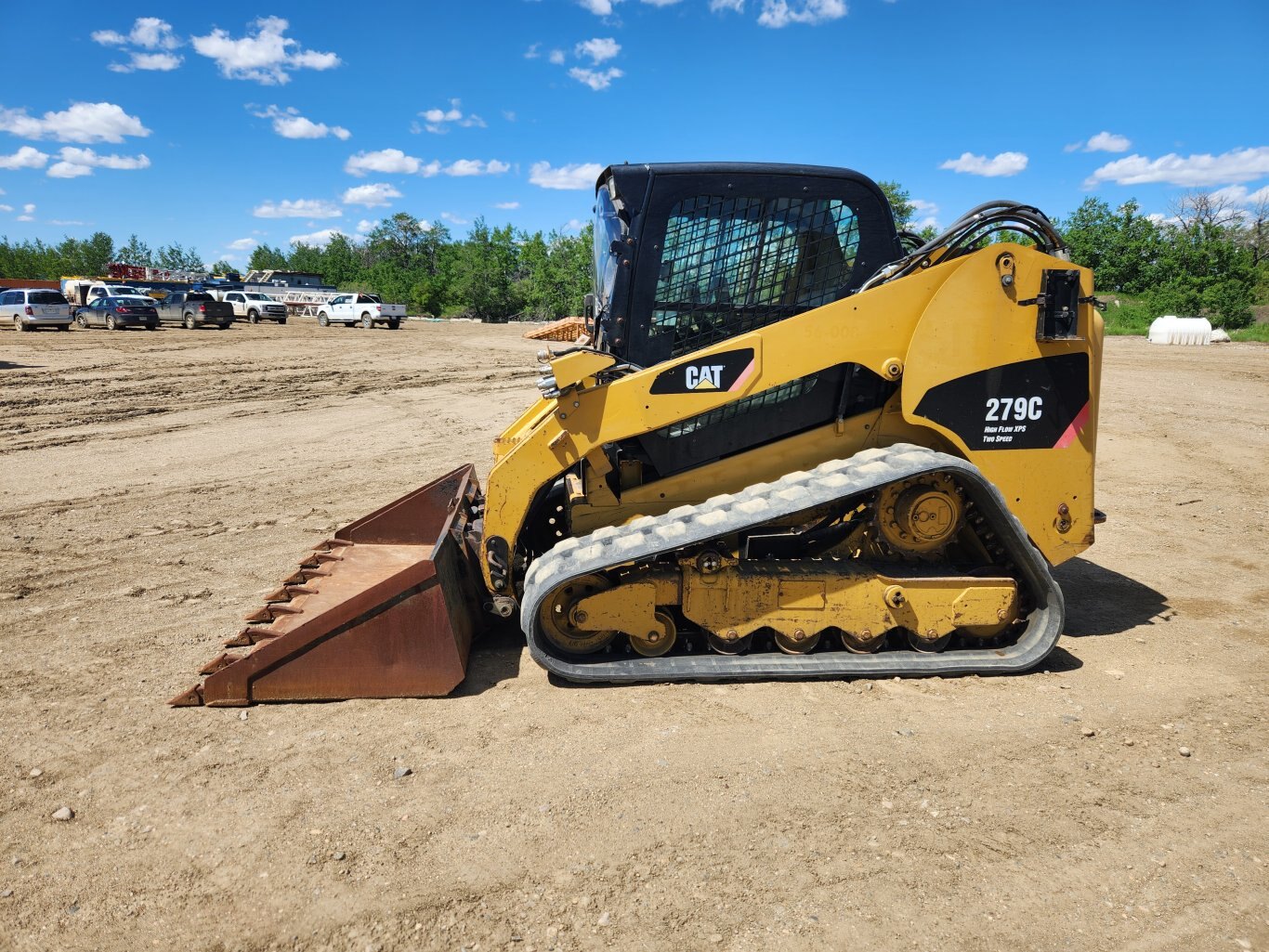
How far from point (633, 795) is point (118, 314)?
1256 inches

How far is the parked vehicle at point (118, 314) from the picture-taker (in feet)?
93.8

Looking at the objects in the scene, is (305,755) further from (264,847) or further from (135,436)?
(135,436)

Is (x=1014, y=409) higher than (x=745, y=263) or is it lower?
lower

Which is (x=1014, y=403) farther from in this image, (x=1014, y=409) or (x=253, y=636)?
(x=253, y=636)

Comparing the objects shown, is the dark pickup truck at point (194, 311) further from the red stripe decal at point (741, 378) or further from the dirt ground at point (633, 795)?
the red stripe decal at point (741, 378)

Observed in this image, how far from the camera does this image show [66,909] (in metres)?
2.59

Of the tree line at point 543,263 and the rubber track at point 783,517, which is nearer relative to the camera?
the rubber track at point 783,517

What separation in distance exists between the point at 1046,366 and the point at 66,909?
15.4 ft

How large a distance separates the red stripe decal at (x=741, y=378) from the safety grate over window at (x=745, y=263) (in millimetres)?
377

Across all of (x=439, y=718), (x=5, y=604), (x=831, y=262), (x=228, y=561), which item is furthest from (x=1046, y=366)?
(x=5, y=604)

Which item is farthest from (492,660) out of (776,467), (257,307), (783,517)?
(257,307)

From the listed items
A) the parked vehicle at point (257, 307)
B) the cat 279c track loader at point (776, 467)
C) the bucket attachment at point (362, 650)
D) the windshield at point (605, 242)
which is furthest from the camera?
the parked vehicle at point (257, 307)

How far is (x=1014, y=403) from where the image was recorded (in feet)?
13.8

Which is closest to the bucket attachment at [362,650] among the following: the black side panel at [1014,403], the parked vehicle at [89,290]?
the black side panel at [1014,403]
